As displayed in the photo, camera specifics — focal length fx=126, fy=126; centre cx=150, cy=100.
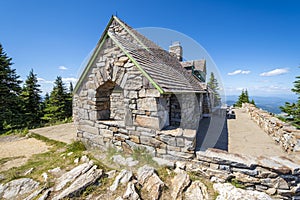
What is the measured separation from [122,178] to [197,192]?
1.62 metres

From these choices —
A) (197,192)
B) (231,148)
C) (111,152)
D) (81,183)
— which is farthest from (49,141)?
(231,148)

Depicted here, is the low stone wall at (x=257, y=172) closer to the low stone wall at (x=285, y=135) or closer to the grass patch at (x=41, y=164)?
the low stone wall at (x=285, y=135)

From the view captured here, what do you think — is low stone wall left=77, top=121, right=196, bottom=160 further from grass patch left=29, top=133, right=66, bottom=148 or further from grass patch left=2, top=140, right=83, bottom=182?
grass patch left=29, top=133, right=66, bottom=148

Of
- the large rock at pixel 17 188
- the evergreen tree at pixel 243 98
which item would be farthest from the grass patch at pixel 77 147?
the evergreen tree at pixel 243 98

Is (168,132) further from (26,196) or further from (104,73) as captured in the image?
(26,196)

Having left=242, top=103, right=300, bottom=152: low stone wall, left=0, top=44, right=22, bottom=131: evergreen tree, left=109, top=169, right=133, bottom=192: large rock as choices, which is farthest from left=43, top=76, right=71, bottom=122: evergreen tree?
left=242, top=103, right=300, bottom=152: low stone wall

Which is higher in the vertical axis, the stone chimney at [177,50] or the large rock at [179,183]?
the stone chimney at [177,50]

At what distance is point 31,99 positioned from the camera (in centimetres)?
1609

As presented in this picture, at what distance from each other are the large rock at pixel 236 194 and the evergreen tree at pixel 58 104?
1955 cm

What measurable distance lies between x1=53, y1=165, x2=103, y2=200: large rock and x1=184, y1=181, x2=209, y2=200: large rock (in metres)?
1.98

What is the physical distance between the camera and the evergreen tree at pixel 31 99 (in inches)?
610

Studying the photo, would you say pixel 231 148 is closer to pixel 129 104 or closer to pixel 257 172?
pixel 257 172

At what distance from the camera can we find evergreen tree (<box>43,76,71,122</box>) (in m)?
17.2

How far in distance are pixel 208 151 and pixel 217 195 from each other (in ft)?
2.80
